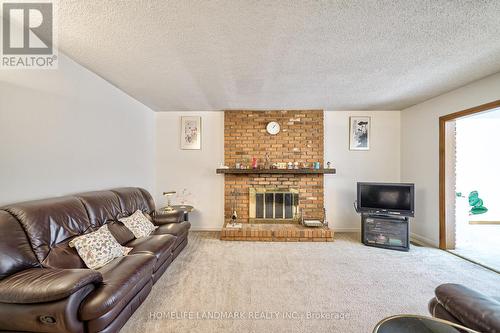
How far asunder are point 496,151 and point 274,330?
657 cm

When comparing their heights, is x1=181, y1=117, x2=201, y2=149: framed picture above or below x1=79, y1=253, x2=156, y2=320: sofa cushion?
above

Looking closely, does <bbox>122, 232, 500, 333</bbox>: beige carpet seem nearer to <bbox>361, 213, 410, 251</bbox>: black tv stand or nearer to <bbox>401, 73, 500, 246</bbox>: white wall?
<bbox>361, 213, 410, 251</bbox>: black tv stand

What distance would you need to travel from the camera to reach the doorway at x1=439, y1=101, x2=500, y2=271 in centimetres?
314

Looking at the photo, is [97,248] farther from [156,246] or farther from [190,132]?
[190,132]

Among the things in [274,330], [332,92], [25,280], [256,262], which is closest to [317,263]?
[256,262]

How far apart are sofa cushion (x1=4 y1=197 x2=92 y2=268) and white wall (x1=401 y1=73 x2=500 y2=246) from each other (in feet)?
16.7

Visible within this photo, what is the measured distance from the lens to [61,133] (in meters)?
2.13

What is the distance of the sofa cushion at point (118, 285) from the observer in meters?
1.30

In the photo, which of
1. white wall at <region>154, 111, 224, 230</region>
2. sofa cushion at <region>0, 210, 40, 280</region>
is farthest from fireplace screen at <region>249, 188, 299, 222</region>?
sofa cushion at <region>0, 210, 40, 280</region>

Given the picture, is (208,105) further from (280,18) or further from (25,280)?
(25,280)

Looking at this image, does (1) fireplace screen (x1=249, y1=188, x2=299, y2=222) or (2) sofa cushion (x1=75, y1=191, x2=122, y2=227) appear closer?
(2) sofa cushion (x1=75, y1=191, x2=122, y2=227)

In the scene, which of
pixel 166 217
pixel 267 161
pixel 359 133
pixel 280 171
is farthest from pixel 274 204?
pixel 359 133

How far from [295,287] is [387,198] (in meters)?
2.44

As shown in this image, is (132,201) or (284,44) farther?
(132,201)
